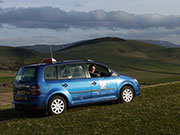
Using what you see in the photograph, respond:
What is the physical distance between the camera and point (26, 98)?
27.1 feet

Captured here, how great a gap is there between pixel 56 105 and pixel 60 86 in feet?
1.84

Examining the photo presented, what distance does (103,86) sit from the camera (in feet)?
30.6

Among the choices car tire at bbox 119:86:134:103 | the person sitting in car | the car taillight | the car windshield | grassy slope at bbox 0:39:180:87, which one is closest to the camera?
the car taillight

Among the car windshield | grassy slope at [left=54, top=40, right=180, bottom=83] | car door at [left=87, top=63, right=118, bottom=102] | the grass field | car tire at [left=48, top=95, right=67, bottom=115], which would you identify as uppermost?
grassy slope at [left=54, top=40, right=180, bottom=83]

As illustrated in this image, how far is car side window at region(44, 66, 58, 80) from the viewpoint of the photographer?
8.40m

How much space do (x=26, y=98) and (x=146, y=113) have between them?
3.35m

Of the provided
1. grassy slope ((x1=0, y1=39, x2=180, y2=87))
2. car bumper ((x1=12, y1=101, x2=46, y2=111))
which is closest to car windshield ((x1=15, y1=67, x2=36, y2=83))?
car bumper ((x1=12, y1=101, x2=46, y2=111))

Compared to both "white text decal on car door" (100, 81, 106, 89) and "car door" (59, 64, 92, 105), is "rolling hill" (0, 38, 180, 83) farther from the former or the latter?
"car door" (59, 64, 92, 105)

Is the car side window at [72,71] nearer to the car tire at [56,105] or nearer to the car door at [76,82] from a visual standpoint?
the car door at [76,82]

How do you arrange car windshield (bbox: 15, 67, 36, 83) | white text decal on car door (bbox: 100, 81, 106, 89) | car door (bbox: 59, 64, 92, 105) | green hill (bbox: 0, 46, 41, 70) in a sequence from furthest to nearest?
green hill (bbox: 0, 46, 41, 70)
white text decal on car door (bbox: 100, 81, 106, 89)
car door (bbox: 59, 64, 92, 105)
car windshield (bbox: 15, 67, 36, 83)

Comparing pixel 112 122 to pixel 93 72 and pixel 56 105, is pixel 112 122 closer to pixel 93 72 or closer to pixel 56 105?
pixel 56 105

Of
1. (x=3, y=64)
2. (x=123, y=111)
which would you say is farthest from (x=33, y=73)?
(x=3, y=64)

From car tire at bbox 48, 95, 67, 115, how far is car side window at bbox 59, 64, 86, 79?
0.67 m

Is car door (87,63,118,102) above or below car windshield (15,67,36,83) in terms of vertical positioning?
below
